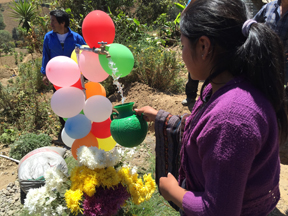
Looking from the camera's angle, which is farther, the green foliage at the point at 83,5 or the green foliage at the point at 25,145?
the green foliage at the point at 83,5

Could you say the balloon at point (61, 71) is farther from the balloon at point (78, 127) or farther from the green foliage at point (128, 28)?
the green foliage at point (128, 28)

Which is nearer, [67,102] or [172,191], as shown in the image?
[172,191]

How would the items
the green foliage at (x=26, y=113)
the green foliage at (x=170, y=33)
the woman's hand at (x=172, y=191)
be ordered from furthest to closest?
the green foliage at (x=170, y=33) → the green foliage at (x=26, y=113) → the woman's hand at (x=172, y=191)

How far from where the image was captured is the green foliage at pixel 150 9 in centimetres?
1005

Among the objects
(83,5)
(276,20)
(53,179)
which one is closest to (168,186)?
(53,179)

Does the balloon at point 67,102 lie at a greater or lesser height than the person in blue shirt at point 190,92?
greater

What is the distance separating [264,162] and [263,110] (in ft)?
0.61

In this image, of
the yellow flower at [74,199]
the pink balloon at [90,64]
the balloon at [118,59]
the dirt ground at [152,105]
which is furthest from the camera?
the dirt ground at [152,105]

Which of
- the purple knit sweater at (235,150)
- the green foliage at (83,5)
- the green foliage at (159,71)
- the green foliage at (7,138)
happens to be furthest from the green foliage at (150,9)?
the purple knit sweater at (235,150)

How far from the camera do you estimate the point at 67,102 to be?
1.75 m

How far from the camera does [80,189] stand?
137 centimetres

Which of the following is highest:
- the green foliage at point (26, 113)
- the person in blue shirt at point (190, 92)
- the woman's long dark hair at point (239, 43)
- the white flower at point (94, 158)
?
the woman's long dark hair at point (239, 43)

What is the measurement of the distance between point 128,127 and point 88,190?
47cm

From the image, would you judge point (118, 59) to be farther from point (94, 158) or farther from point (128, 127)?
point (94, 158)
